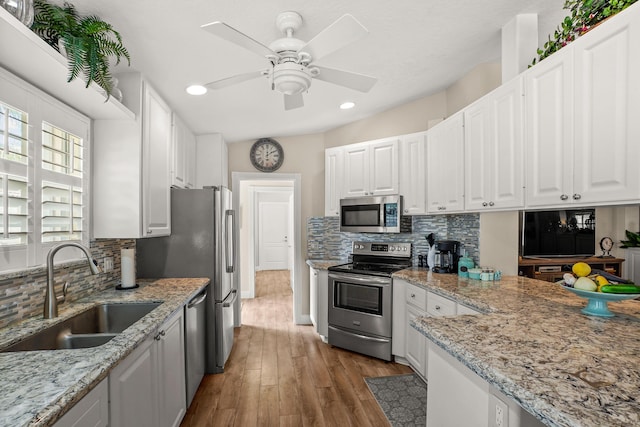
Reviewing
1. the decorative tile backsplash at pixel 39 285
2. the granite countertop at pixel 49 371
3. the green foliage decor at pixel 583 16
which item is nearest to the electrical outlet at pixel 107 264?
the decorative tile backsplash at pixel 39 285

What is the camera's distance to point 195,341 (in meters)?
2.58

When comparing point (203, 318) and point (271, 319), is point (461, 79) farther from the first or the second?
point (271, 319)

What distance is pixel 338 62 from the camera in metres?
2.47

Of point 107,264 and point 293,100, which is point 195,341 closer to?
point 107,264

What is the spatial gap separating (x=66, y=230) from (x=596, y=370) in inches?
98.0

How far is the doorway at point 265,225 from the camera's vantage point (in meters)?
4.40

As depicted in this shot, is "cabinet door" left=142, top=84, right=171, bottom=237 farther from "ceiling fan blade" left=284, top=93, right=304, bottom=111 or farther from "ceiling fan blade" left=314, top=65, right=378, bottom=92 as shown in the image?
"ceiling fan blade" left=314, top=65, right=378, bottom=92

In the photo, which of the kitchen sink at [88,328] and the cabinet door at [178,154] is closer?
the kitchen sink at [88,328]

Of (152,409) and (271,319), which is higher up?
(152,409)

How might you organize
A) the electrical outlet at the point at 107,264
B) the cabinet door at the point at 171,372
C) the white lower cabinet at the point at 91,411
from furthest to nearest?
the electrical outlet at the point at 107,264 < the cabinet door at the point at 171,372 < the white lower cabinet at the point at 91,411

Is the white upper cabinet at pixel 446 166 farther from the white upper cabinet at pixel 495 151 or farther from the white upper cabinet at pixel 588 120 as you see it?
the white upper cabinet at pixel 588 120

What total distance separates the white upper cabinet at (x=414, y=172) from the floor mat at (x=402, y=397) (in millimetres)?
1484

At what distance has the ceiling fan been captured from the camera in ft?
4.85

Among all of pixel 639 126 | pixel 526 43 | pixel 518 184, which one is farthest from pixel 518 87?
pixel 639 126
